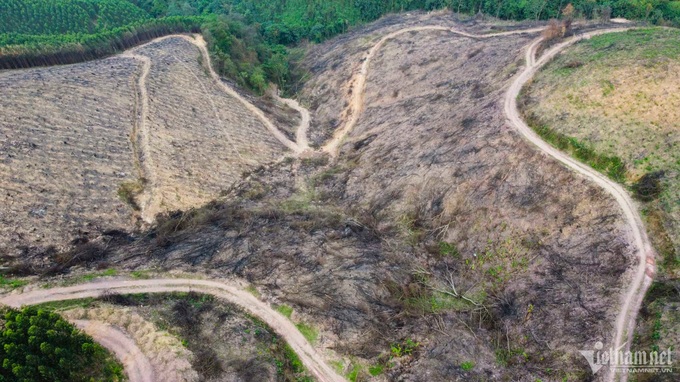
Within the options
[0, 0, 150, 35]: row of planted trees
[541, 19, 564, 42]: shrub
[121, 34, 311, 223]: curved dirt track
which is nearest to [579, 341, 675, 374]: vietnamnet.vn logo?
[121, 34, 311, 223]: curved dirt track

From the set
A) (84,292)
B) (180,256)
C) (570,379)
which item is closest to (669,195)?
(570,379)

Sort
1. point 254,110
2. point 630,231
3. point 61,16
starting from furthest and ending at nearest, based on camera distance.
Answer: point 61,16
point 254,110
point 630,231

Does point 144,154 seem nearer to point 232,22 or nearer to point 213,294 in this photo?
point 213,294

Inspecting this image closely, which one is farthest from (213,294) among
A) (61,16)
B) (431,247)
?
(61,16)

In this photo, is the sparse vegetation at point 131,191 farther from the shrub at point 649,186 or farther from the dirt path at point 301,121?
the shrub at point 649,186

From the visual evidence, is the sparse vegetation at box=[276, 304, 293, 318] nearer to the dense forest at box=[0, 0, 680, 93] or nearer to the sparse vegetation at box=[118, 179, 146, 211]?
the sparse vegetation at box=[118, 179, 146, 211]

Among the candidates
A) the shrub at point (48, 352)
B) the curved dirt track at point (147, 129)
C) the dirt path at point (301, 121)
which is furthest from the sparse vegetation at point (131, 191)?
the dirt path at point (301, 121)
